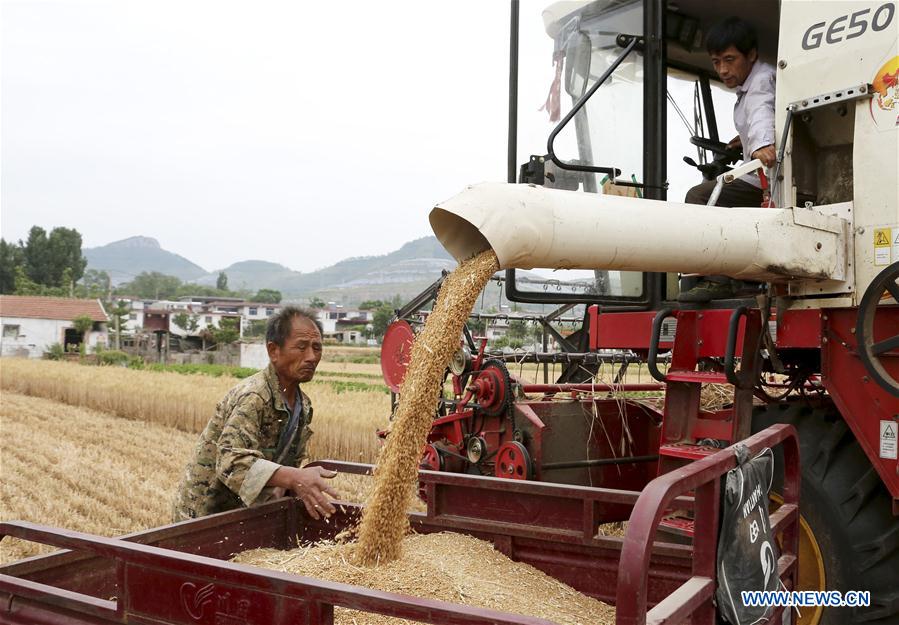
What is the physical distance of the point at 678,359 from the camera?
392 cm

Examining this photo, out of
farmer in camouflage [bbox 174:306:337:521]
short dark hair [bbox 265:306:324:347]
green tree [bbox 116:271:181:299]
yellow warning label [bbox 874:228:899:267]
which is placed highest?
green tree [bbox 116:271:181:299]

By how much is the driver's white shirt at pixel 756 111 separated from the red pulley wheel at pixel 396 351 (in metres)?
3.59

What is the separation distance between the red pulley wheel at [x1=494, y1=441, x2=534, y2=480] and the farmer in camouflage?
5.31 feet

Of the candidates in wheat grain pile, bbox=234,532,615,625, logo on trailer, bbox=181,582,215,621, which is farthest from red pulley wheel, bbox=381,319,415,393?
logo on trailer, bbox=181,582,215,621

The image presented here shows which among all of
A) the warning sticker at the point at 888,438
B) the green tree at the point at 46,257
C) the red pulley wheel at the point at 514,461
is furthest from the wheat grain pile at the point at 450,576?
the green tree at the point at 46,257

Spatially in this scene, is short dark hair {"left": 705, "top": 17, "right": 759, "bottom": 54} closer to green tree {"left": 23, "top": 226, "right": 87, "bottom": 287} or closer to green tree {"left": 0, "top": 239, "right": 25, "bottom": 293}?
green tree {"left": 0, "top": 239, "right": 25, "bottom": 293}

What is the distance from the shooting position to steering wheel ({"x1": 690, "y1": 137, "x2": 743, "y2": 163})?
4.95 metres

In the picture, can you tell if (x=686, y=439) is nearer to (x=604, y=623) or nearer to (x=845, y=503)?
(x=845, y=503)

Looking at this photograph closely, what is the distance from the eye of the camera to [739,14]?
480 centimetres

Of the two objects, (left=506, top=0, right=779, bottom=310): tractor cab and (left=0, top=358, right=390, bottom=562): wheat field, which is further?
(left=0, top=358, right=390, bottom=562): wheat field

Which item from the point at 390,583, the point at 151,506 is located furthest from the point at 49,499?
the point at 390,583

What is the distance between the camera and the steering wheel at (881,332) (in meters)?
2.97

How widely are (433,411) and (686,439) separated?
162 cm

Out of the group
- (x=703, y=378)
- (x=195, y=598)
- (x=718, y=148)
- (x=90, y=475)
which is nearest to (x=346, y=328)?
(x=90, y=475)
